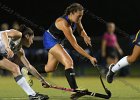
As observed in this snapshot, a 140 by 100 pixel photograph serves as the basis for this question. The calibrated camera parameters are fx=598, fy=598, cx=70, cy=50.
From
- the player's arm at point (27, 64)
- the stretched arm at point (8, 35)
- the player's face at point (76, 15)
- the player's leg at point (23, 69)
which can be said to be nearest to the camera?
the stretched arm at point (8, 35)

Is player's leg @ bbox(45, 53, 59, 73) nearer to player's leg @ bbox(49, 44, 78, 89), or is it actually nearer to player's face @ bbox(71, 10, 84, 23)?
player's leg @ bbox(49, 44, 78, 89)

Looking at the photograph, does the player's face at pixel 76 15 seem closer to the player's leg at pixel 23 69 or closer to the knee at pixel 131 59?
the player's leg at pixel 23 69

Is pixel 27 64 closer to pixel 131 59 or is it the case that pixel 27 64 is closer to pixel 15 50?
pixel 15 50

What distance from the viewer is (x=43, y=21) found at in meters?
30.5

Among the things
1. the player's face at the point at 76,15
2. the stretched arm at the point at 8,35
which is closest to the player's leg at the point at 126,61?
the player's face at the point at 76,15

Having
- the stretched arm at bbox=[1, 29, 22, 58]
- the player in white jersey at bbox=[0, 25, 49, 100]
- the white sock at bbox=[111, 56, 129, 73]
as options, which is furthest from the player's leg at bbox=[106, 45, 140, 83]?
the stretched arm at bbox=[1, 29, 22, 58]

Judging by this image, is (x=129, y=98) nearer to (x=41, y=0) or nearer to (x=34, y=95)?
(x=34, y=95)

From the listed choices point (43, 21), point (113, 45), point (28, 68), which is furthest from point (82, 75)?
point (43, 21)

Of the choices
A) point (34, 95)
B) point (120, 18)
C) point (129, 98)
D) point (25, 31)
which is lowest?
point (120, 18)

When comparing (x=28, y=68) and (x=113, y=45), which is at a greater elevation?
(x=28, y=68)

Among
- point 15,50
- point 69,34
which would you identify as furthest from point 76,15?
point 15,50

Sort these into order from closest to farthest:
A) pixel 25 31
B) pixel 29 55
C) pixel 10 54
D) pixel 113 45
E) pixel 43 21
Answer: pixel 10 54 < pixel 25 31 < pixel 113 45 < pixel 29 55 < pixel 43 21

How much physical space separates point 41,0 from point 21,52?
2048cm

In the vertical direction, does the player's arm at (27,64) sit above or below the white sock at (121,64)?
above
